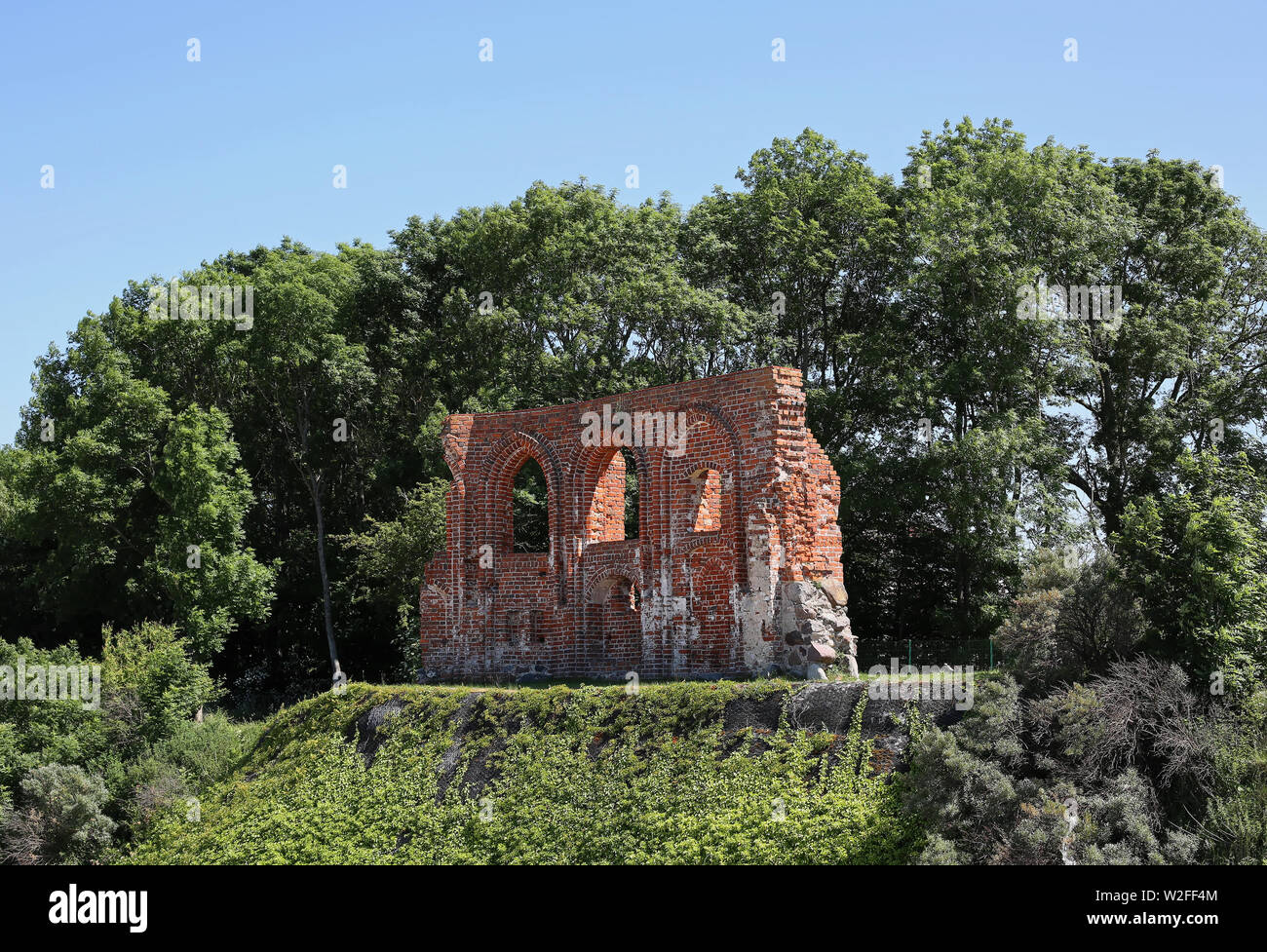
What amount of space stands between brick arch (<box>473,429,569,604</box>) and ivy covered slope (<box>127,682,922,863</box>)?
154 inches

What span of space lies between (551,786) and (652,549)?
5736 millimetres

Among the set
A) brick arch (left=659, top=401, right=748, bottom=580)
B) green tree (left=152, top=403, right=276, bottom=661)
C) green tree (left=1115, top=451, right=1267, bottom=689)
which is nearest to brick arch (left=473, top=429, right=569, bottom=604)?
brick arch (left=659, top=401, right=748, bottom=580)

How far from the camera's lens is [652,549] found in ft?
75.3

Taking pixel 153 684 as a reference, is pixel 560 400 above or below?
above

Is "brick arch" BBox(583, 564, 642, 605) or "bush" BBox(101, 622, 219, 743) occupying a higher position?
"brick arch" BBox(583, 564, 642, 605)

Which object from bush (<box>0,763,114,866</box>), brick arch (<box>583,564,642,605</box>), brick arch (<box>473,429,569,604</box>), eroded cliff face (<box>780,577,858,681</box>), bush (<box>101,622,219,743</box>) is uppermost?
brick arch (<box>473,429,569,604</box>)

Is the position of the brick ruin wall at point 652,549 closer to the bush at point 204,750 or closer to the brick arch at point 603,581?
the brick arch at point 603,581

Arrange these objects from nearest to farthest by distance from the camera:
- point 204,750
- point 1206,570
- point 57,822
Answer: point 1206,570
point 57,822
point 204,750

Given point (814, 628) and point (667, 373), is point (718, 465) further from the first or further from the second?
point (667, 373)

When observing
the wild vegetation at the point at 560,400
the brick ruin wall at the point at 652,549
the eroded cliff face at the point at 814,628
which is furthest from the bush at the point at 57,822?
the eroded cliff face at the point at 814,628

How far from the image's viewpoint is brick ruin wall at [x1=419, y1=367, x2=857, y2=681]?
2078cm

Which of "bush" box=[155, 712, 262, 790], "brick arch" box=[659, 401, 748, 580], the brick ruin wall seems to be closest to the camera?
the brick ruin wall

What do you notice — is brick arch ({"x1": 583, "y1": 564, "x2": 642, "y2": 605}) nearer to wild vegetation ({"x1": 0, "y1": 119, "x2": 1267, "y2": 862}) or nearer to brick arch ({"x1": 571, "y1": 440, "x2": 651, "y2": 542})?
brick arch ({"x1": 571, "y1": 440, "x2": 651, "y2": 542})

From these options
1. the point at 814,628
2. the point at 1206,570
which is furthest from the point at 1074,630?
the point at 814,628
